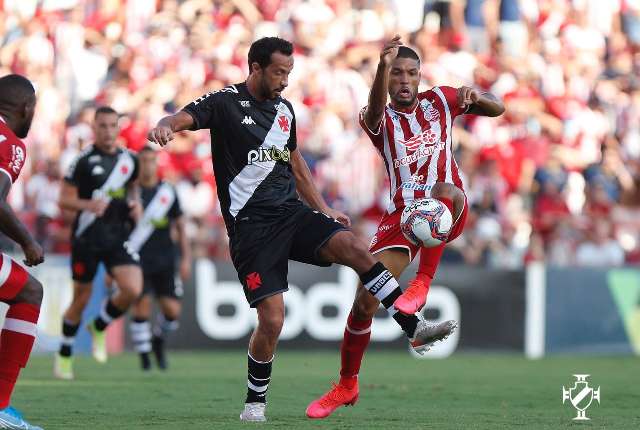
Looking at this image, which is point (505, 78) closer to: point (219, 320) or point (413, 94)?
point (219, 320)

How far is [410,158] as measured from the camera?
31.4 feet

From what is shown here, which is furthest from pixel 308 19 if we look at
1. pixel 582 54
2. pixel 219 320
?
pixel 219 320

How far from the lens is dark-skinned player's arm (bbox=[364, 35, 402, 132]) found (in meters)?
8.55

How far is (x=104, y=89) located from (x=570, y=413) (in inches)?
555

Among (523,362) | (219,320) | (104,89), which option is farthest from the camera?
(104,89)

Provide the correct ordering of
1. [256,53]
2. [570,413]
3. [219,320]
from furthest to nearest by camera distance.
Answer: [219,320] → [570,413] → [256,53]

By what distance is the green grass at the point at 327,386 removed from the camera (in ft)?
28.7

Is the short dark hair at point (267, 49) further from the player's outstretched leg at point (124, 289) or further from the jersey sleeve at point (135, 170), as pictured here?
the player's outstretched leg at point (124, 289)

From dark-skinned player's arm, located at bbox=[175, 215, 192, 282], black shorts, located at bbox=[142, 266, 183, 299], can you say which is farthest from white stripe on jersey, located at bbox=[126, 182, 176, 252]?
black shorts, located at bbox=[142, 266, 183, 299]

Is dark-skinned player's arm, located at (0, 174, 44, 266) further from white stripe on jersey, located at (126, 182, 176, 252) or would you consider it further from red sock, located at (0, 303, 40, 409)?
white stripe on jersey, located at (126, 182, 176, 252)

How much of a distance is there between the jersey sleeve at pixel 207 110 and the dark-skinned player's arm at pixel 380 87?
110 cm

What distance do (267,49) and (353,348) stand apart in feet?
7.85

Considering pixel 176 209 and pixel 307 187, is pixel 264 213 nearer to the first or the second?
pixel 307 187

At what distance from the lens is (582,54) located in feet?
76.2
